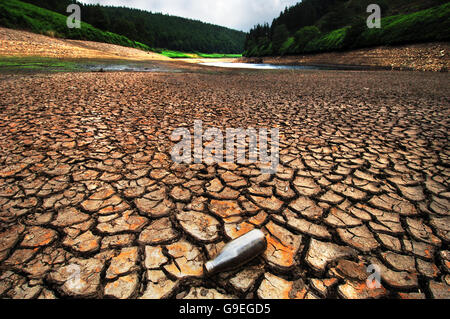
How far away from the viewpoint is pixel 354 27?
26391 millimetres

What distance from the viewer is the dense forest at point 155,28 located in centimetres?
4981

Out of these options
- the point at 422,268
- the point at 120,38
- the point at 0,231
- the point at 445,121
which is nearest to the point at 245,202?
the point at 422,268

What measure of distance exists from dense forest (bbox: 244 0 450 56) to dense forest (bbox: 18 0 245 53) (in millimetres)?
30949

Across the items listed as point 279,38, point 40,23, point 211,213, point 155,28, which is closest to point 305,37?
point 279,38

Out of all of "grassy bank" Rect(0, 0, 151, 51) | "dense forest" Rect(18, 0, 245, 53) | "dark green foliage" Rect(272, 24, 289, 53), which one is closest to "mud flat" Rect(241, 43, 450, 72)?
"dark green foliage" Rect(272, 24, 289, 53)

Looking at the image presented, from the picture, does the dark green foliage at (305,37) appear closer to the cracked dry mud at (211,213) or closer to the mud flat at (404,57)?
the mud flat at (404,57)

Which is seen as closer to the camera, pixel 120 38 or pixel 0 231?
pixel 0 231

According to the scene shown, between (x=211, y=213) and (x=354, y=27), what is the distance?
114ft

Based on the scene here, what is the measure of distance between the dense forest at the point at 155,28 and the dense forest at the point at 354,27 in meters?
30.9

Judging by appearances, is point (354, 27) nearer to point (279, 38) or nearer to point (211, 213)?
point (279, 38)

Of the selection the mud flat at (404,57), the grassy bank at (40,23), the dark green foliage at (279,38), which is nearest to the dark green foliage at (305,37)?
the dark green foliage at (279,38)

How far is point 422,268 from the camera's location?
1199 mm

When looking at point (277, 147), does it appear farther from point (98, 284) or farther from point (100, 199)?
point (98, 284)

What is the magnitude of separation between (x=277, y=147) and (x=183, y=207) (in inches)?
62.9
